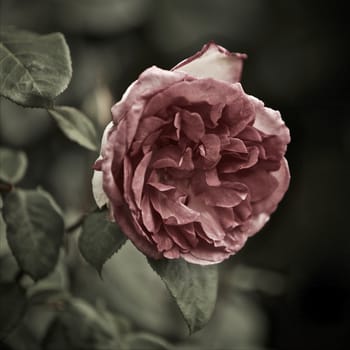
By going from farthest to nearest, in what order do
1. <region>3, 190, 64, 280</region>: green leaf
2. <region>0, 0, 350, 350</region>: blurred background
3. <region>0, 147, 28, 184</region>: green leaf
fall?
1. <region>0, 0, 350, 350</region>: blurred background
2. <region>0, 147, 28, 184</region>: green leaf
3. <region>3, 190, 64, 280</region>: green leaf

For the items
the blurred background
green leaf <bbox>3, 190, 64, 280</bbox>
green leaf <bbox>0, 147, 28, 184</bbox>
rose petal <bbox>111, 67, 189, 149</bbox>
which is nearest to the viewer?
rose petal <bbox>111, 67, 189, 149</bbox>

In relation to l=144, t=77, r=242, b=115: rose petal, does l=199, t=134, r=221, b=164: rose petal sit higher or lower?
lower

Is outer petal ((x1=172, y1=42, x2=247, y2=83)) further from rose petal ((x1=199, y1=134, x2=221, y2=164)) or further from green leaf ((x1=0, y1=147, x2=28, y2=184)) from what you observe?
green leaf ((x1=0, y1=147, x2=28, y2=184))

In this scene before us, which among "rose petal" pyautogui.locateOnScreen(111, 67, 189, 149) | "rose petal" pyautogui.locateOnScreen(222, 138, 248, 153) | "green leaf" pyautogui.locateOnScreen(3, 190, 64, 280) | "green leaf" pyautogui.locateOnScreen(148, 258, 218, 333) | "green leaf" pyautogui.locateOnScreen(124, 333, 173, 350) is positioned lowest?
"green leaf" pyautogui.locateOnScreen(124, 333, 173, 350)

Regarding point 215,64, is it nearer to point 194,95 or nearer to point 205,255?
point 194,95

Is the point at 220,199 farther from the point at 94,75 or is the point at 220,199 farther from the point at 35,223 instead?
the point at 94,75

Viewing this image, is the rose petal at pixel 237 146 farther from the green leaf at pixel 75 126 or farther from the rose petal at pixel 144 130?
the green leaf at pixel 75 126

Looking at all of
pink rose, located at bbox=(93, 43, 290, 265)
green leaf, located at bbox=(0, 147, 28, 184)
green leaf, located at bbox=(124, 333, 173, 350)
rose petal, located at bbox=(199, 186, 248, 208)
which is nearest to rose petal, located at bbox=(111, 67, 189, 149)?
pink rose, located at bbox=(93, 43, 290, 265)

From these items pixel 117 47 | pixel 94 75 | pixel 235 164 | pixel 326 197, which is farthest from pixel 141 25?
pixel 235 164
